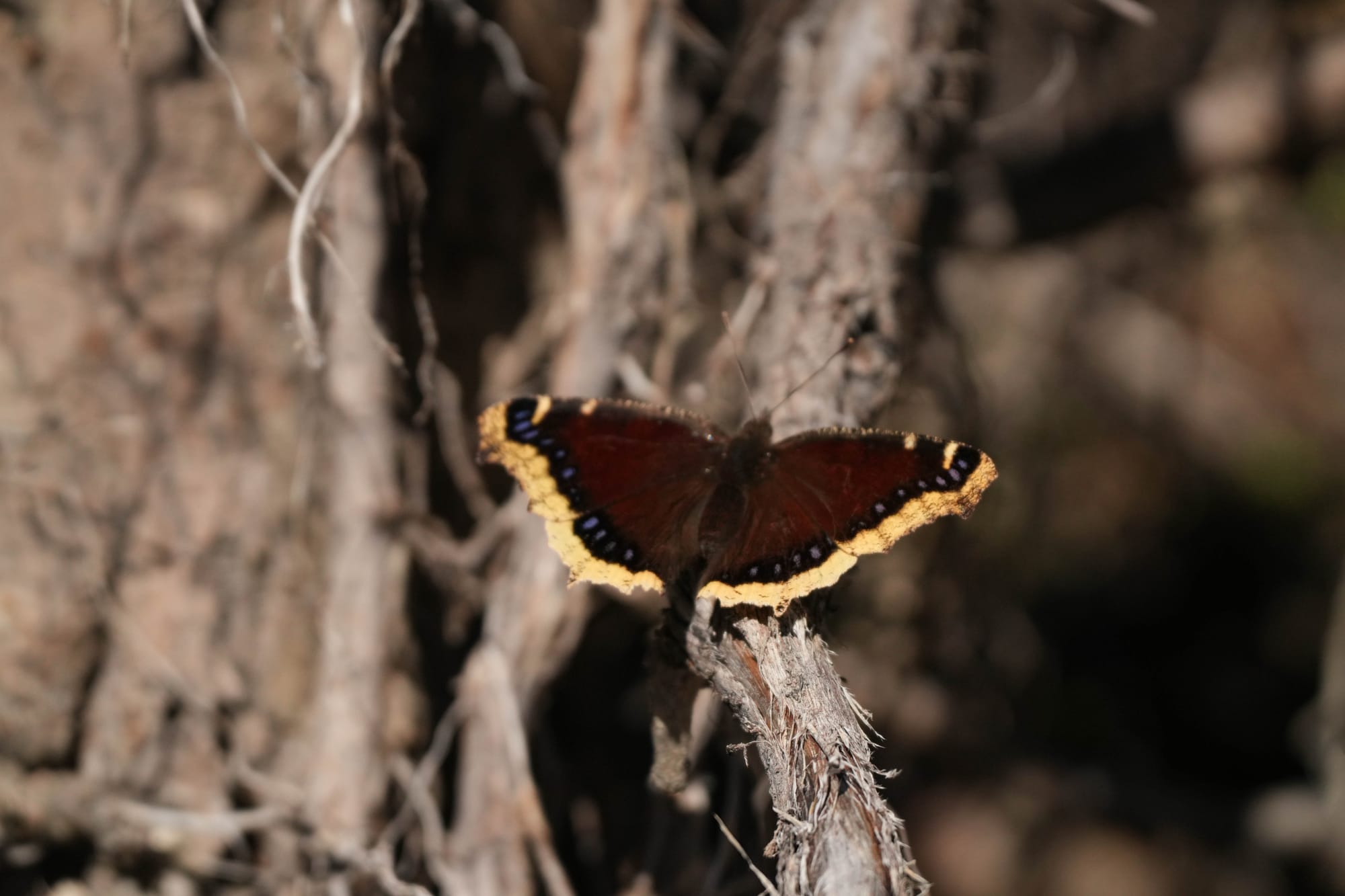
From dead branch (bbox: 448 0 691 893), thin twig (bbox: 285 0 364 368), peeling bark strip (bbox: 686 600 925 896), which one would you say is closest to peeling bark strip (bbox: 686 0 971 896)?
peeling bark strip (bbox: 686 600 925 896)

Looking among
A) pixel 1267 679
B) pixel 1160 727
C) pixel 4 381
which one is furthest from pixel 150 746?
pixel 1267 679

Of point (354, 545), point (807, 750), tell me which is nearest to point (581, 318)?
point (354, 545)

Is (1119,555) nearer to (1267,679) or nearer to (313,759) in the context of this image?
(1267,679)

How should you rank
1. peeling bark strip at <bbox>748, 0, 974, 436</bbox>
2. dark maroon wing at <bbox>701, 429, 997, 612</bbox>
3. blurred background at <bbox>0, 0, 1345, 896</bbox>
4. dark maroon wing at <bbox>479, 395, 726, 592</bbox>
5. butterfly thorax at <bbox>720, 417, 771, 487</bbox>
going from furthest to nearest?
1. blurred background at <bbox>0, 0, 1345, 896</bbox>
2. peeling bark strip at <bbox>748, 0, 974, 436</bbox>
3. butterfly thorax at <bbox>720, 417, 771, 487</bbox>
4. dark maroon wing at <bbox>479, 395, 726, 592</bbox>
5. dark maroon wing at <bbox>701, 429, 997, 612</bbox>

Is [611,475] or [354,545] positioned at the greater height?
[611,475]

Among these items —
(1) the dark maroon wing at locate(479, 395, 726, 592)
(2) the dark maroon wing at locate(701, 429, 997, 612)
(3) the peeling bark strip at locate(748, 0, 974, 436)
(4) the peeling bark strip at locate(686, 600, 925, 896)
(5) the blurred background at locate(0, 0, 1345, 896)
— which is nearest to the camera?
(4) the peeling bark strip at locate(686, 600, 925, 896)

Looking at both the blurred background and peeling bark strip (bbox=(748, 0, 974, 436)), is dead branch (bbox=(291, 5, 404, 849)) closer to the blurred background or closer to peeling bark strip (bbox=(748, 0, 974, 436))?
the blurred background

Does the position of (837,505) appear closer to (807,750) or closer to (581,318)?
(807,750)
